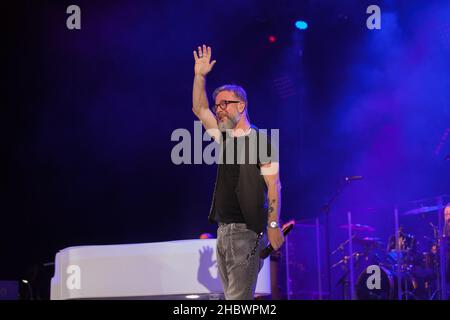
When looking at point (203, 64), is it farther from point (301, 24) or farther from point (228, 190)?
point (301, 24)

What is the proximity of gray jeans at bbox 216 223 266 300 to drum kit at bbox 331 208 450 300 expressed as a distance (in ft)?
14.7

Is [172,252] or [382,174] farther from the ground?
[382,174]

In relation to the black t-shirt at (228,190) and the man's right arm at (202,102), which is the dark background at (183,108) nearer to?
the man's right arm at (202,102)

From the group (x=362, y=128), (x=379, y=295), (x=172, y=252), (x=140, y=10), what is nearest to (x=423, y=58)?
(x=362, y=128)

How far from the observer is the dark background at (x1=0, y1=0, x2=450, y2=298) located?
9391 millimetres

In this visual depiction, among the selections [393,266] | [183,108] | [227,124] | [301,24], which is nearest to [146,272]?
[227,124]

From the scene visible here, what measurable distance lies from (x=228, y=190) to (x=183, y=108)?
6.16 m

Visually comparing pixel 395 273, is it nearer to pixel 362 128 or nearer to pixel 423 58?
pixel 362 128

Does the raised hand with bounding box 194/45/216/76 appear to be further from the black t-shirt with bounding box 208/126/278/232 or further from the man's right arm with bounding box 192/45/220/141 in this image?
the black t-shirt with bounding box 208/126/278/232

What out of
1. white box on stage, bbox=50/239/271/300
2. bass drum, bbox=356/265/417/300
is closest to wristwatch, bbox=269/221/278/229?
white box on stage, bbox=50/239/271/300

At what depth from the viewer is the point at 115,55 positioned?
31.3 feet

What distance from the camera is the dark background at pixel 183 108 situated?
30.8 ft
